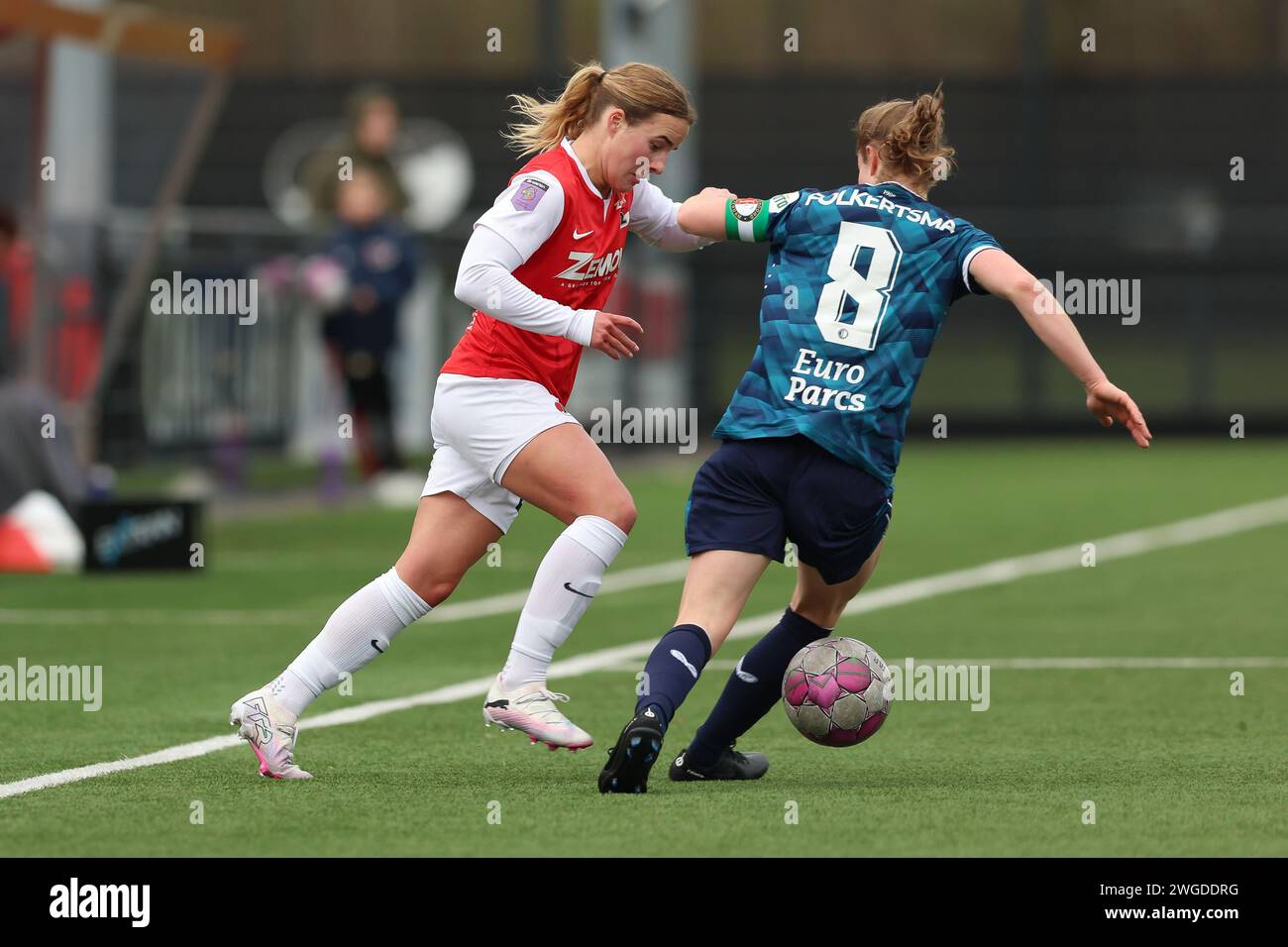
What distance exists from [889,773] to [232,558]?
7412 mm

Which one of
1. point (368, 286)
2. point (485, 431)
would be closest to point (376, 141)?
point (368, 286)

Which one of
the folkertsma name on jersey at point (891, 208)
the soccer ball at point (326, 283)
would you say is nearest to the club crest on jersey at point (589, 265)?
the folkertsma name on jersey at point (891, 208)

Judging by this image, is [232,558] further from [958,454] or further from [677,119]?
[958,454]

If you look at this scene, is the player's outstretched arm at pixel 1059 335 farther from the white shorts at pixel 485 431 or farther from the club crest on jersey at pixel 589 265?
the white shorts at pixel 485 431

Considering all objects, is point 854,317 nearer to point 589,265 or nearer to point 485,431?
point 589,265

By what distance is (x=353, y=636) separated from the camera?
6.68 m

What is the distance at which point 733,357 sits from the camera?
27.4m

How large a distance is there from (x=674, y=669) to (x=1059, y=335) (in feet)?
4.15

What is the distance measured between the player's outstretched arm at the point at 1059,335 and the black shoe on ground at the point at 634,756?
4.41ft

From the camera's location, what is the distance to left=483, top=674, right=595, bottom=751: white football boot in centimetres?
663

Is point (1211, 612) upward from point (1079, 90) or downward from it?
downward

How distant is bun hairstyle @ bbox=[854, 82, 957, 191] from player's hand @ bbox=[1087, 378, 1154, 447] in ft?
2.37

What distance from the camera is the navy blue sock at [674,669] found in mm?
6207
